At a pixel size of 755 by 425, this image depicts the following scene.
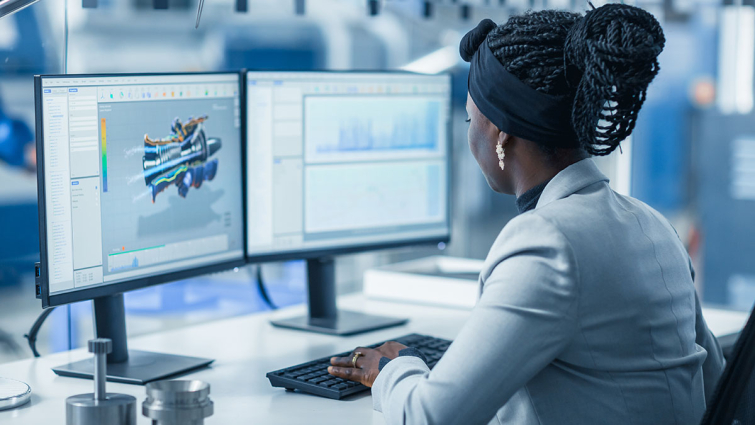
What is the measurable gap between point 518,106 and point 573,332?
0.28 m

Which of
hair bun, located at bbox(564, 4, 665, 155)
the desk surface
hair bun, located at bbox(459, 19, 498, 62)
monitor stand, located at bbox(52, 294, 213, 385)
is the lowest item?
the desk surface

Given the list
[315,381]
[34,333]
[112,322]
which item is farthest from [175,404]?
[34,333]

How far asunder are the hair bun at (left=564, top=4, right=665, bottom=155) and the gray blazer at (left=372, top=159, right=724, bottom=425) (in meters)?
0.08

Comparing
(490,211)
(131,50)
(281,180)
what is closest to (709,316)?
(281,180)

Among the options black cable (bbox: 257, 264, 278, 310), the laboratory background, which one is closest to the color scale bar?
the laboratory background

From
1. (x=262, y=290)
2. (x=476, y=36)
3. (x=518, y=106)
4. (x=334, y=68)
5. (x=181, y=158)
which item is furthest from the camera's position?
(x=334, y=68)

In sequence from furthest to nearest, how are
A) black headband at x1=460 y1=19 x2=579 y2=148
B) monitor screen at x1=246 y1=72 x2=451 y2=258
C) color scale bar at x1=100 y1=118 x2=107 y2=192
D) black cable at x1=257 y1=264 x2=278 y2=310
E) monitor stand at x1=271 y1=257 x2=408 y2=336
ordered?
black cable at x1=257 y1=264 x2=278 y2=310
monitor stand at x1=271 y1=257 x2=408 y2=336
monitor screen at x1=246 y1=72 x2=451 y2=258
color scale bar at x1=100 y1=118 x2=107 y2=192
black headband at x1=460 y1=19 x2=579 y2=148

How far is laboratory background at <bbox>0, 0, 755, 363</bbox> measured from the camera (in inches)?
62.7

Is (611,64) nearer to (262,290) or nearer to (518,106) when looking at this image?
(518,106)

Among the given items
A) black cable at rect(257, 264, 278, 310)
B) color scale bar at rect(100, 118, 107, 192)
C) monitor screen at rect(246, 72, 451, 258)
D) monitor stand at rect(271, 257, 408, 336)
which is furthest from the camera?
black cable at rect(257, 264, 278, 310)

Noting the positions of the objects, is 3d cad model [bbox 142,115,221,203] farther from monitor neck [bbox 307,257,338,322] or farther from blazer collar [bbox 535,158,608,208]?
blazer collar [bbox 535,158,608,208]

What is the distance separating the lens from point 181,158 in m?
1.36

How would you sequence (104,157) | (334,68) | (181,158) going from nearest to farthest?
1. (104,157)
2. (181,158)
3. (334,68)

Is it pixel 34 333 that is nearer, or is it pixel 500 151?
pixel 500 151
